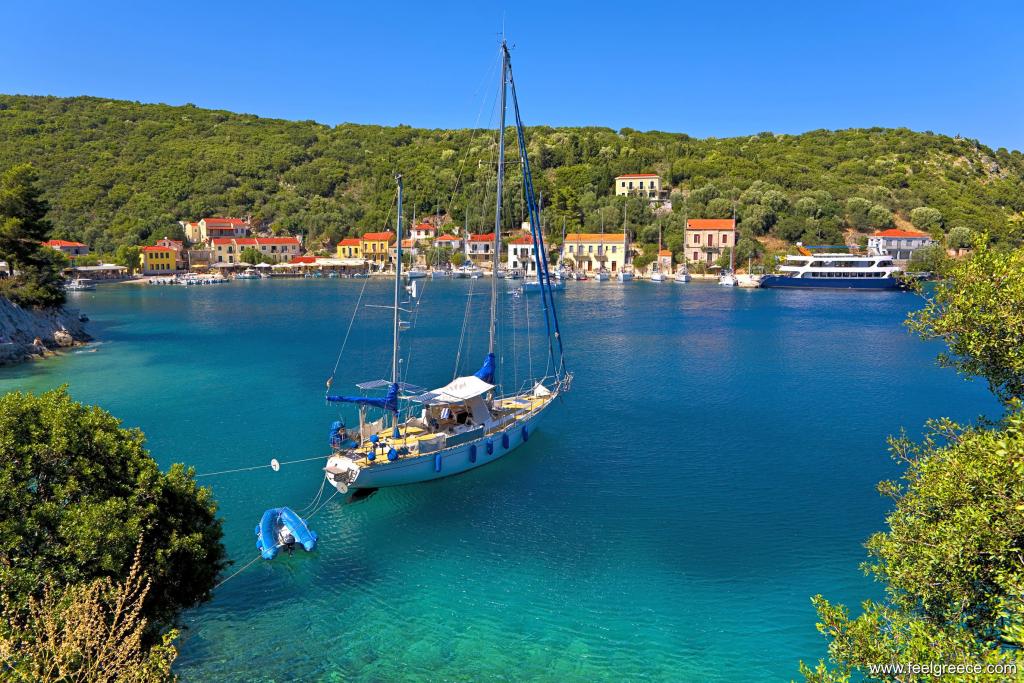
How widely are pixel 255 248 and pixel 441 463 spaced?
121540 mm

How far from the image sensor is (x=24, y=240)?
48469 mm

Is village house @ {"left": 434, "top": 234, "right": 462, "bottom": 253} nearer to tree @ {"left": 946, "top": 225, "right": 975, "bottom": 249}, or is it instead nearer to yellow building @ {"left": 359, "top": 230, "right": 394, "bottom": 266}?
yellow building @ {"left": 359, "top": 230, "right": 394, "bottom": 266}

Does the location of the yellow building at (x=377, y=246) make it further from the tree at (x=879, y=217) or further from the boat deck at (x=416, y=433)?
the boat deck at (x=416, y=433)

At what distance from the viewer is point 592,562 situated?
18.2 m

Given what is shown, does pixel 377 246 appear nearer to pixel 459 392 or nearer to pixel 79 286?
pixel 79 286

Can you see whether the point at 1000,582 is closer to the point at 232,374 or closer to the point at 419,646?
the point at 419,646

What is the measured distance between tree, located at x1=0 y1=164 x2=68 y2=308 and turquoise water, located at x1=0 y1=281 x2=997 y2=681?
23.7ft

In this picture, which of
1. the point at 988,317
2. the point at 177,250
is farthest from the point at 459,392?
the point at 177,250

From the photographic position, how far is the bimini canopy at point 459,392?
23484mm

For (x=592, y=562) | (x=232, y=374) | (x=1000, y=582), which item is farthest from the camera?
(x=232, y=374)

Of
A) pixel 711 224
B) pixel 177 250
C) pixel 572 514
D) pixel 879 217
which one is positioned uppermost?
pixel 879 217

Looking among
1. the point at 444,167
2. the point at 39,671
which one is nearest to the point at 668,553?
the point at 39,671

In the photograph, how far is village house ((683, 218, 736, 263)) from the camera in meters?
120

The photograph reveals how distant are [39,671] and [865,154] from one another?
579 ft
